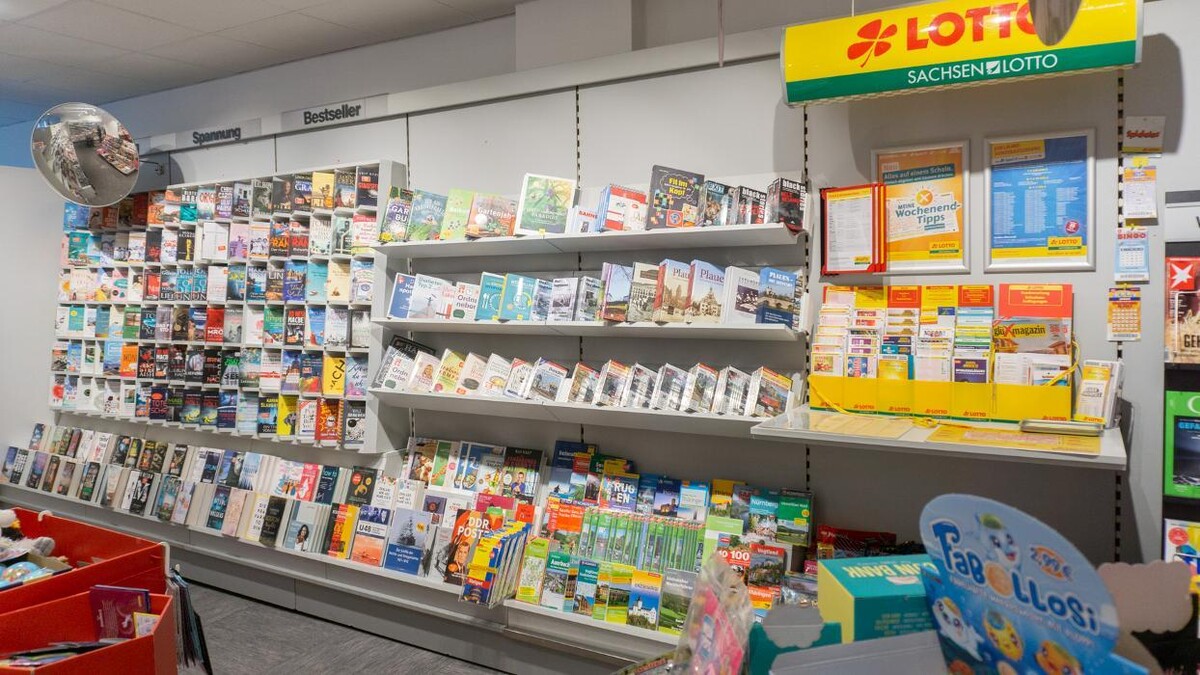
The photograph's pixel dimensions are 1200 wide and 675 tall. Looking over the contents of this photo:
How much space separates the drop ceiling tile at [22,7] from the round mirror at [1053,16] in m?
4.83

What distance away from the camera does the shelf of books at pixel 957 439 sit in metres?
2.26

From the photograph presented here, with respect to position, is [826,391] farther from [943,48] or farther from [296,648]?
[296,648]

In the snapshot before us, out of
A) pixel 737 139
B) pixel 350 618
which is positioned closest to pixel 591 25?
pixel 737 139

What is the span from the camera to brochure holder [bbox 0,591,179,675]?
2076 millimetres

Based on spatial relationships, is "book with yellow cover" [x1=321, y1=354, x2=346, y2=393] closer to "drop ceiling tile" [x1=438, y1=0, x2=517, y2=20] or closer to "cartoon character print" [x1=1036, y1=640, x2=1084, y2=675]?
"drop ceiling tile" [x1=438, y1=0, x2=517, y2=20]

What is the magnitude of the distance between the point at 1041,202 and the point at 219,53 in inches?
198

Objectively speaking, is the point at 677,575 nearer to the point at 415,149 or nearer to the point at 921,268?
the point at 921,268

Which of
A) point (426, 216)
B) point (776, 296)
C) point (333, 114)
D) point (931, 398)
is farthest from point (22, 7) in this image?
point (931, 398)

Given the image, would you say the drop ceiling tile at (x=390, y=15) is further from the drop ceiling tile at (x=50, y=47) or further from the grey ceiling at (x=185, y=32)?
the drop ceiling tile at (x=50, y=47)

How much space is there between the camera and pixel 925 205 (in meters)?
3.09

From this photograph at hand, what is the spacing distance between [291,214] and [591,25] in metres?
2.33

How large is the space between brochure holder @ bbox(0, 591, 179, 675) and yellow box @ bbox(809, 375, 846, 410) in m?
2.48

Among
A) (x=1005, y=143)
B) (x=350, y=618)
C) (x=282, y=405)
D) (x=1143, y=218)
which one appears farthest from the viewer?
(x=282, y=405)

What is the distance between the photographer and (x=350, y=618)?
173 inches
